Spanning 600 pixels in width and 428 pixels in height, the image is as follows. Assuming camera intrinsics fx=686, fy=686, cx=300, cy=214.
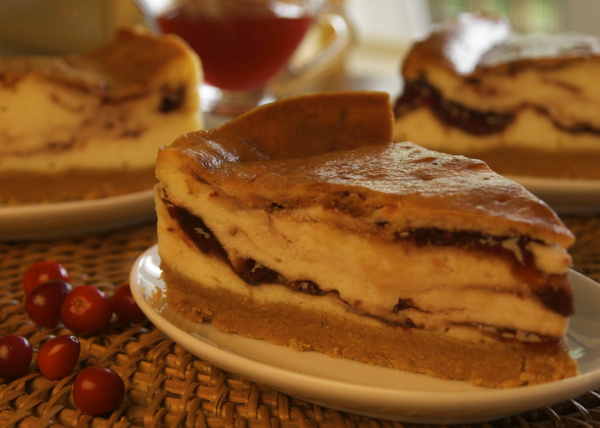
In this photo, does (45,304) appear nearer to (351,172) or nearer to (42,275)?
(42,275)

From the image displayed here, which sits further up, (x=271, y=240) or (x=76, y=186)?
(x=271, y=240)

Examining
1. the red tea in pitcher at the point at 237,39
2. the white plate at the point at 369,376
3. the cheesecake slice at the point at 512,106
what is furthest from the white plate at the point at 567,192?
the red tea in pitcher at the point at 237,39

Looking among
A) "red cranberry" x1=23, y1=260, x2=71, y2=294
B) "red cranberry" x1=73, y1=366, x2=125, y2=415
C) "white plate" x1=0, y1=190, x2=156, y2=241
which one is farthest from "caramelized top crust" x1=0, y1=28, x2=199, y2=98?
"red cranberry" x1=73, y1=366, x2=125, y2=415

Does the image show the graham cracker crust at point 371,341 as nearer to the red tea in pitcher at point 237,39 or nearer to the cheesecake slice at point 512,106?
the cheesecake slice at point 512,106

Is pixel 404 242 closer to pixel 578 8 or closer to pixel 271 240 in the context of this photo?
pixel 271 240

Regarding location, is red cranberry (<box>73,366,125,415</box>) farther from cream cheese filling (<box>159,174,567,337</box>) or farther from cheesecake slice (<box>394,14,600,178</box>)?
cheesecake slice (<box>394,14,600,178</box>)

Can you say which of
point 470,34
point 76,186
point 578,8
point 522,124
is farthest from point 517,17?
point 76,186
